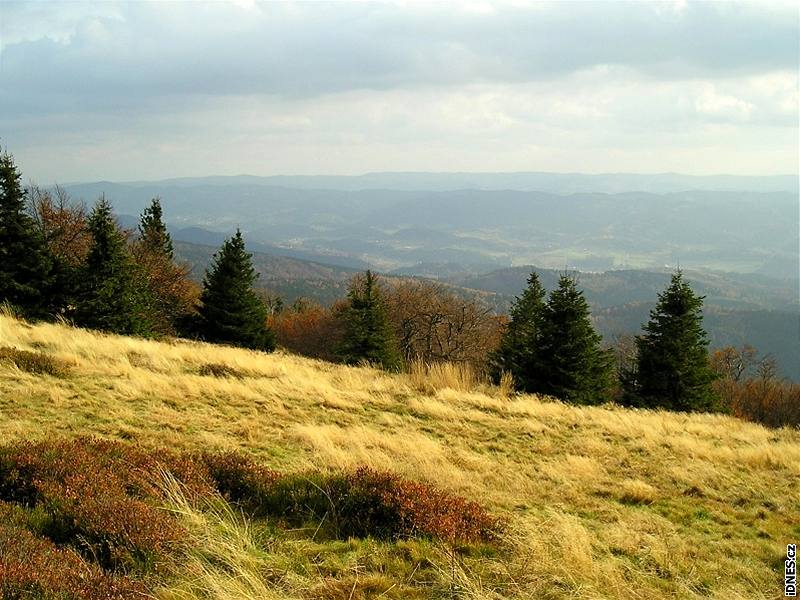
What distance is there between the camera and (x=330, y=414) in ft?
31.5

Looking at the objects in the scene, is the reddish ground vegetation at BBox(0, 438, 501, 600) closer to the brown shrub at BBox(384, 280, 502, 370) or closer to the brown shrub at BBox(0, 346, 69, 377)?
the brown shrub at BBox(0, 346, 69, 377)

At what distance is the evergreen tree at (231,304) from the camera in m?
31.5

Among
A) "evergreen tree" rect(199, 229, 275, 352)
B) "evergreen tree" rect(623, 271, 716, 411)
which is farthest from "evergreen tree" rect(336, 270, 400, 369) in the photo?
"evergreen tree" rect(623, 271, 716, 411)

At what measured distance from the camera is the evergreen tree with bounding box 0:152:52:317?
20.1 metres

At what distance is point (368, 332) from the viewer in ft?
124

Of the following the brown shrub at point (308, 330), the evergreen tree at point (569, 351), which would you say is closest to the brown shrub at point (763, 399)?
the evergreen tree at point (569, 351)

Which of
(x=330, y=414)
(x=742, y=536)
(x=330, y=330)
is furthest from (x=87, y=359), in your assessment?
(x=330, y=330)

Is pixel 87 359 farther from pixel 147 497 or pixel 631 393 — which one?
Answer: pixel 631 393

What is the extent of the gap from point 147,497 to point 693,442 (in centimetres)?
973

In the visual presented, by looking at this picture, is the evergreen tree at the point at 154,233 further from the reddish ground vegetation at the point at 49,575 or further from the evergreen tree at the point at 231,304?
the reddish ground vegetation at the point at 49,575

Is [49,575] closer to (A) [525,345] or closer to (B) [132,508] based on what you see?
(B) [132,508]

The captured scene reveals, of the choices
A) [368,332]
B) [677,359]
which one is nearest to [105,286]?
[368,332]

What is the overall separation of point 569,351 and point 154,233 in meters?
34.8

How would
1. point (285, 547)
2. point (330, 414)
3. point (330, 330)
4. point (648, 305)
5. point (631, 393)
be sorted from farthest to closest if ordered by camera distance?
point (648, 305), point (330, 330), point (631, 393), point (330, 414), point (285, 547)
